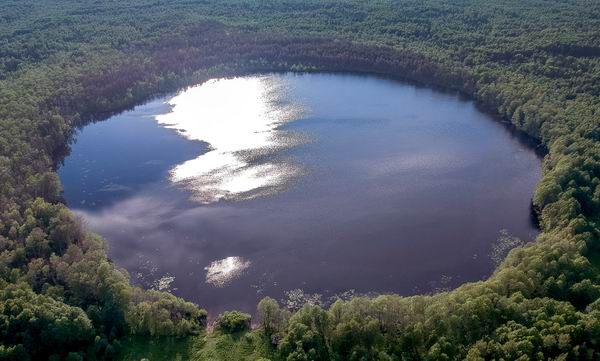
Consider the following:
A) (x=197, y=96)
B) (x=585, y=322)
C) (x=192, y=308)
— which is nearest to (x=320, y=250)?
(x=192, y=308)

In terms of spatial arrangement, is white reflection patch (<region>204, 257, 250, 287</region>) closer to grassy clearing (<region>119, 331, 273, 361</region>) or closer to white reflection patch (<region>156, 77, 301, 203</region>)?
grassy clearing (<region>119, 331, 273, 361</region>)

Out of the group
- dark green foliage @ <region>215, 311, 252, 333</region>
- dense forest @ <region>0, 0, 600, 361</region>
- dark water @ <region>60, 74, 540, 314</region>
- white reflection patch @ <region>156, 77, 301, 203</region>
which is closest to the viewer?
dense forest @ <region>0, 0, 600, 361</region>

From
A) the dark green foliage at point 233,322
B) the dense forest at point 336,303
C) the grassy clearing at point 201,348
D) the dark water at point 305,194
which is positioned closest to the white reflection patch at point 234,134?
the dark water at point 305,194

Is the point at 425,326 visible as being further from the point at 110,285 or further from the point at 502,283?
the point at 110,285

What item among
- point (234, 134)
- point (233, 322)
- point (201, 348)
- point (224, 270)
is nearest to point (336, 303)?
point (233, 322)

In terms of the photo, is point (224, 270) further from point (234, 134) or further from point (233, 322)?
Result: point (234, 134)

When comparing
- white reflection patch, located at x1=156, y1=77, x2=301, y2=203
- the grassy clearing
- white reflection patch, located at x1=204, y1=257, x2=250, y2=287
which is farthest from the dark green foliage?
white reflection patch, located at x1=156, y1=77, x2=301, y2=203

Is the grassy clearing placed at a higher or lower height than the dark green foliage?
lower

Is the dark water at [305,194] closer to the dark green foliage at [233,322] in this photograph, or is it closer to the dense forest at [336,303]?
the dark green foliage at [233,322]
